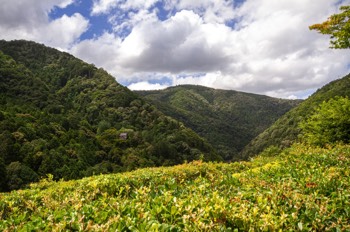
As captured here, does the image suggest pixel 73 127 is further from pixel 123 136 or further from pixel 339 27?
pixel 339 27

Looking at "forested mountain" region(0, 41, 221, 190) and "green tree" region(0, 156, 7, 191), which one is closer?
"green tree" region(0, 156, 7, 191)

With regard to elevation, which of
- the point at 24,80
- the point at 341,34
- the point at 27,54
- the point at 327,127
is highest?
the point at 27,54

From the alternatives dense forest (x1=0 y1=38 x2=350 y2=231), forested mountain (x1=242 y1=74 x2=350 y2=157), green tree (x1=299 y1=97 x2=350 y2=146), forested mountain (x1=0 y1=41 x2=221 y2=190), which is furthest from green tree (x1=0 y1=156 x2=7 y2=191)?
forested mountain (x1=242 y1=74 x2=350 y2=157)

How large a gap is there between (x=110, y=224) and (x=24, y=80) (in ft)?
355

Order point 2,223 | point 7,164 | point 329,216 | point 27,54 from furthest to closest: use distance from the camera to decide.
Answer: point 27,54, point 7,164, point 2,223, point 329,216

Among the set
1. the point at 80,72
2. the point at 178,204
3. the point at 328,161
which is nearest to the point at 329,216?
the point at 178,204

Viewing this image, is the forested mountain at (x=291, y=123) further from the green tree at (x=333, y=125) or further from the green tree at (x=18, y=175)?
the green tree at (x=333, y=125)

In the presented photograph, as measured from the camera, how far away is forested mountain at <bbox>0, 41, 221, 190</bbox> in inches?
2184

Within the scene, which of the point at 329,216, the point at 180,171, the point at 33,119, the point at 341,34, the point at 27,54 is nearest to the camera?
the point at 329,216

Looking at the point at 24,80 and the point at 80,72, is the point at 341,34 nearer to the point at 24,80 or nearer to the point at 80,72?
the point at 24,80

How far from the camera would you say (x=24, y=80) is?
101 m

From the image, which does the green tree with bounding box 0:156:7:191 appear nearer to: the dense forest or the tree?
the dense forest

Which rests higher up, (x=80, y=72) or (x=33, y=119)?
(x=80, y=72)

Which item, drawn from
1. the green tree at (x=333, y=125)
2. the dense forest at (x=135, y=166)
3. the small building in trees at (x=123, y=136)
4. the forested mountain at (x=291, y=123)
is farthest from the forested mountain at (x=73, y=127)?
the green tree at (x=333, y=125)
